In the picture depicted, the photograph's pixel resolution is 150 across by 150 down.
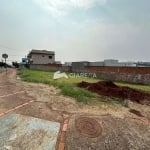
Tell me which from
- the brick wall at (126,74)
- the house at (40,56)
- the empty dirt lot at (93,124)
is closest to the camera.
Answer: the empty dirt lot at (93,124)

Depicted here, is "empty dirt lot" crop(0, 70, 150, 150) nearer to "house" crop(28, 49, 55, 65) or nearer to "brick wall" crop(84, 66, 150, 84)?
"brick wall" crop(84, 66, 150, 84)

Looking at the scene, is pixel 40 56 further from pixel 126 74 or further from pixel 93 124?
pixel 93 124

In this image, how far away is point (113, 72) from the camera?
17.5m

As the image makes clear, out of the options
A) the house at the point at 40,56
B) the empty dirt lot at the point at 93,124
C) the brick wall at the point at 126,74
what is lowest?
the empty dirt lot at the point at 93,124

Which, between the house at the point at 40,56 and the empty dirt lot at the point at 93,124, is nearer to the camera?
the empty dirt lot at the point at 93,124

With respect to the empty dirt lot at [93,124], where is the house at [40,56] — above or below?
above

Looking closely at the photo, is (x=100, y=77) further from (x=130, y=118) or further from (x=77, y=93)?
(x=130, y=118)

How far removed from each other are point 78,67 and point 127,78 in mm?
11105

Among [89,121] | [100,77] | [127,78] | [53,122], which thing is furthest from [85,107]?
[100,77]

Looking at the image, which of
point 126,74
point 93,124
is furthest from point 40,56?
point 93,124

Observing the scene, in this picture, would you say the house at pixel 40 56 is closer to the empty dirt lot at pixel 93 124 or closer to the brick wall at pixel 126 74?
the brick wall at pixel 126 74

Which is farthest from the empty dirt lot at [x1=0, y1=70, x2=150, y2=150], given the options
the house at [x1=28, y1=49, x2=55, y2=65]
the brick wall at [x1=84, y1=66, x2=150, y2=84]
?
the house at [x1=28, y1=49, x2=55, y2=65]

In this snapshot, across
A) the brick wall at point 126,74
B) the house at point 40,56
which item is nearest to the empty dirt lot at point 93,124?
the brick wall at point 126,74

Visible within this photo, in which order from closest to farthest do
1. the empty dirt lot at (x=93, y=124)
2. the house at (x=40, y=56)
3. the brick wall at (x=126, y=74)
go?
the empty dirt lot at (x=93, y=124) < the brick wall at (x=126, y=74) < the house at (x=40, y=56)
